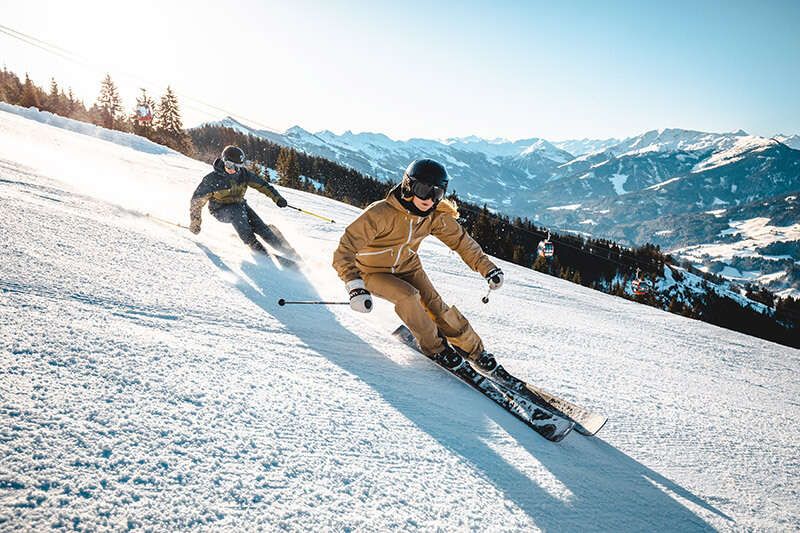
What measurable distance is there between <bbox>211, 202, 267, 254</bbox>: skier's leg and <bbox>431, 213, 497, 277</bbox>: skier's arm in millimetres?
2865

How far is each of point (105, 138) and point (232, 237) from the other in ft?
47.9

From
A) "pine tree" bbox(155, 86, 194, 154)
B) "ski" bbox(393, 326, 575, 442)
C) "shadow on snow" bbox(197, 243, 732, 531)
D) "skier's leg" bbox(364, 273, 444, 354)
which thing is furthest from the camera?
"pine tree" bbox(155, 86, 194, 154)

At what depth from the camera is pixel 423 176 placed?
11.3 ft

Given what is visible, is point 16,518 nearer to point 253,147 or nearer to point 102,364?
point 102,364

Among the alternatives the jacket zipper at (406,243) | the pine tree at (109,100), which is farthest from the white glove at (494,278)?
the pine tree at (109,100)

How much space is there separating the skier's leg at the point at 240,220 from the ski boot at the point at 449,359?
3.49m

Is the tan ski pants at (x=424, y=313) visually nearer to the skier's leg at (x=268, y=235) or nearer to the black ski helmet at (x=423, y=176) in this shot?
the black ski helmet at (x=423, y=176)

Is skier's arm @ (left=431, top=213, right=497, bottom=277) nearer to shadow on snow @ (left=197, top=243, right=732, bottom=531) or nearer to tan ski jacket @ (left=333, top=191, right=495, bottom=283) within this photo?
tan ski jacket @ (left=333, top=191, right=495, bottom=283)

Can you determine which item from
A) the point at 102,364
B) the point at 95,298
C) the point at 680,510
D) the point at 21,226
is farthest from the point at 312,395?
the point at 21,226

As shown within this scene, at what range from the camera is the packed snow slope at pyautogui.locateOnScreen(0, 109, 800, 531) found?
1.31 meters

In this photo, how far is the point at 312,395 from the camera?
2105mm

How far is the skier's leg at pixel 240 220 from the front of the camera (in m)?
5.75

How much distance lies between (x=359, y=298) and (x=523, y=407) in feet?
4.78

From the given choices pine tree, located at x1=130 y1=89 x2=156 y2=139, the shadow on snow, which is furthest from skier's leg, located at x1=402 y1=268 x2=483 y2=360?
pine tree, located at x1=130 y1=89 x2=156 y2=139
